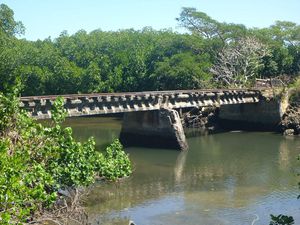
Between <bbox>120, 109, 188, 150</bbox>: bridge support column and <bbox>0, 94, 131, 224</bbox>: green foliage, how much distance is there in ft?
49.1

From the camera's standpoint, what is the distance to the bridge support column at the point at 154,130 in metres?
37.5

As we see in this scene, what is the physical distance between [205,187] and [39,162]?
38.2ft


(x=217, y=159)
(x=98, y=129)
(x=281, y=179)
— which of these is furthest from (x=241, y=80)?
(x=281, y=179)

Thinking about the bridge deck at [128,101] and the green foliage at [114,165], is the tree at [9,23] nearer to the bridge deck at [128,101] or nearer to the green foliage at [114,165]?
the bridge deck at [128,101]

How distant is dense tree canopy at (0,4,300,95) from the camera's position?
58.4 metres

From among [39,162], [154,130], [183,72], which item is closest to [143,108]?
[154,130]

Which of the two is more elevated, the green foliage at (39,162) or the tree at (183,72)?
the tree at (183,72)

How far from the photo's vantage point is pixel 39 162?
55.0ft

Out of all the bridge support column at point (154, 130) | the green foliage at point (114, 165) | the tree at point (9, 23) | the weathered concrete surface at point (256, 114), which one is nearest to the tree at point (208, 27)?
the weathered concrete surface at point (256, 114)

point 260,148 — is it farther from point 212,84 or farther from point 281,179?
point 212,84

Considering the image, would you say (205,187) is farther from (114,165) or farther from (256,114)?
(256,114)

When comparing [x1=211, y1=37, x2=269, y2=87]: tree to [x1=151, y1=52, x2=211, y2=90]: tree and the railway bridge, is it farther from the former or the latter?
the railway bridge

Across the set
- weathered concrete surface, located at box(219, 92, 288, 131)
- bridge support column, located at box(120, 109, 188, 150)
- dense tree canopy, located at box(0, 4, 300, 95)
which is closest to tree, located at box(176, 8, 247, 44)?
dense tree canopy, located at box(0, 4, 300, 95)

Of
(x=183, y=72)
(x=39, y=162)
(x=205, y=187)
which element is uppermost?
(x=183, y=72)
